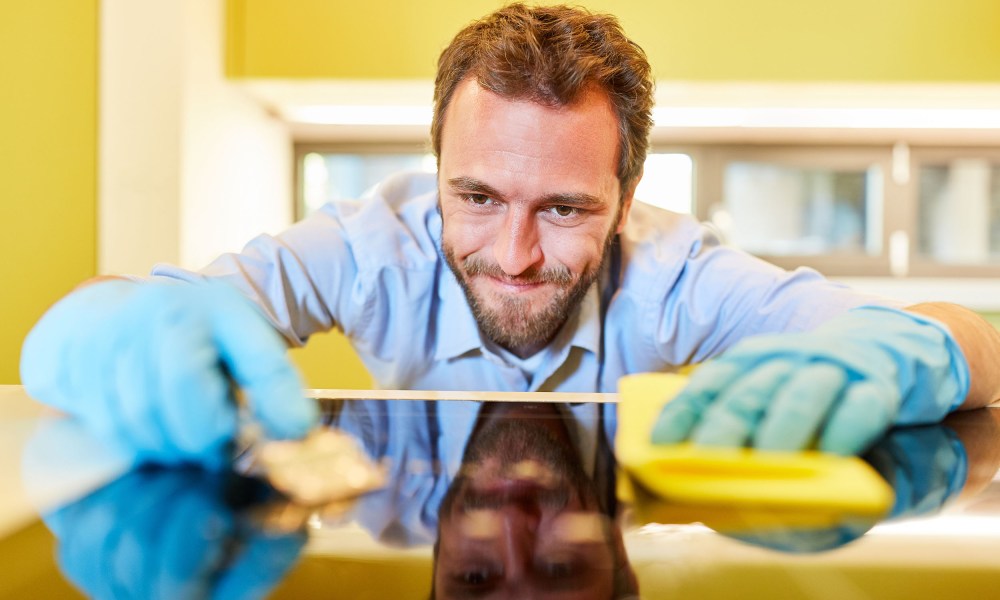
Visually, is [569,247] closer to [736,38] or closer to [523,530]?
[523,530]

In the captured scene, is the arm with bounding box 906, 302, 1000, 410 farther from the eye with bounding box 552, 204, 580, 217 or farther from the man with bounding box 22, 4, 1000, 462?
the eye with bounding box 552, 204, 580, 217

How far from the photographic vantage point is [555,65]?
982 millimetres

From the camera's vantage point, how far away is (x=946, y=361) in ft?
1.88

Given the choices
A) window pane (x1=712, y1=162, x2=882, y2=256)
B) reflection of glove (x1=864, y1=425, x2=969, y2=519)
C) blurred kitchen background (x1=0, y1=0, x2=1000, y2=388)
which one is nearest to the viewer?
reflection of glove (x1=864, y1=425, x2=969, y2=519)

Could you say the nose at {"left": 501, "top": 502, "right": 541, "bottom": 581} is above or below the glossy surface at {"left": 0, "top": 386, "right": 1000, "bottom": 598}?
above

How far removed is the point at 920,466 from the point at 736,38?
1.73 m

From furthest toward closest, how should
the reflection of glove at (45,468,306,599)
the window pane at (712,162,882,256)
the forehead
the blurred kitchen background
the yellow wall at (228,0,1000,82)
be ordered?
the window pane at (712,162,882,256), the yellow wall at (228,0,1000,82), the blurred kitchen background, the forehead, the reflection of glove at (45,468,306,599)

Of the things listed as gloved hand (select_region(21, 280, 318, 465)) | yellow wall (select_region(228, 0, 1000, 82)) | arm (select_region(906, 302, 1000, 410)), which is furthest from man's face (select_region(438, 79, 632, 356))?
yellow wall (select_region(228, 0, 1000, 82))

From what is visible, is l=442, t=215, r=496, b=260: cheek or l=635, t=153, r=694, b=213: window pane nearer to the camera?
l=442, t=215, r=496, b=260: cheek

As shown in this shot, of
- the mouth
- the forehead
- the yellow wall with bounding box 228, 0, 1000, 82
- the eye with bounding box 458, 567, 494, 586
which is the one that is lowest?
the eye with bounding box 458, 567, 494, 586

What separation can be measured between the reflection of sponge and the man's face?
59cm

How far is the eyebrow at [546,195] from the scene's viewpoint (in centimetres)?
98

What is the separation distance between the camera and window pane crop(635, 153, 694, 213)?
2.46 meters

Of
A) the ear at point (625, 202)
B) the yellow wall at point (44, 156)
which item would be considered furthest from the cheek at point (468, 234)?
the yellow wall at point (44, 156)
